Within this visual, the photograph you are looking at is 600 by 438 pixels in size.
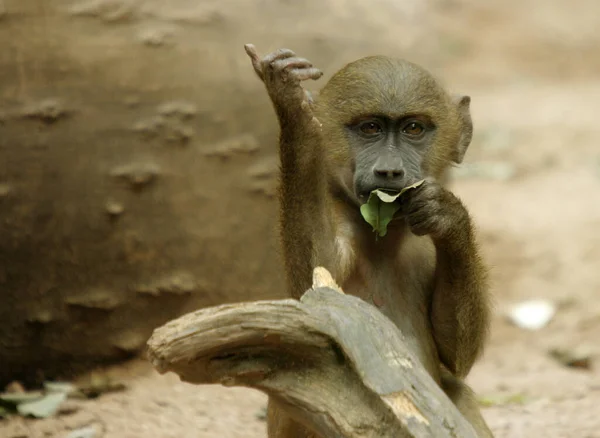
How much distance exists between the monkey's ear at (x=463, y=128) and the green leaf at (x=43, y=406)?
7.95 ft

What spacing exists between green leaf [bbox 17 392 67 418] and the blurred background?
0.05 meters

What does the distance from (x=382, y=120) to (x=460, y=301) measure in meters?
0.85

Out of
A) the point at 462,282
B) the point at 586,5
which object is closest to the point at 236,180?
the point at 462,282

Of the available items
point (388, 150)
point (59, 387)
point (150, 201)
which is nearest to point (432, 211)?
point (388, 150)

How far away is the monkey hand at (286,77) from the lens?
3.63 metres

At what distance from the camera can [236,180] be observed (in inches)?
231

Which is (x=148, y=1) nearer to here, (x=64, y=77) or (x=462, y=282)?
(x=64, y=77)

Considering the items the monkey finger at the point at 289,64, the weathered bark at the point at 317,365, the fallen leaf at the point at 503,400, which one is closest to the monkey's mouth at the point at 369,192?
the monkey finger at the point at 289,64

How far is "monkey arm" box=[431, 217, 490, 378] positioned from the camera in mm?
3949

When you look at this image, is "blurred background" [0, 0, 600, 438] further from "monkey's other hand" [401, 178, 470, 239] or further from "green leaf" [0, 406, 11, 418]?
"monkey's other hand" [401, 178, 470, 239]

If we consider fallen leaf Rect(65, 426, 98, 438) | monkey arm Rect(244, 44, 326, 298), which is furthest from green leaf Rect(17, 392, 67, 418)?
monkey arm Rect(244, 44, 326, 298)

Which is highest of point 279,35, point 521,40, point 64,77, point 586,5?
point 586,5

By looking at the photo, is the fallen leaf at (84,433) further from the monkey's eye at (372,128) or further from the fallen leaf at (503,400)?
the fallen leaf at (503,400)

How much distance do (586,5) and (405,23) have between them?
1369 centimetres
